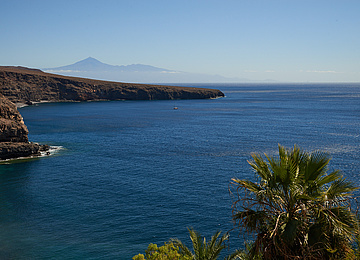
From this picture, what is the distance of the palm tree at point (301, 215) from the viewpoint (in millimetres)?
11195

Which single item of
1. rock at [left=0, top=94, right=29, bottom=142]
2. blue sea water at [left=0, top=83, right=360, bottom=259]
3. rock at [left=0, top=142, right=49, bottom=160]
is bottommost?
blue sea water at [left=0, top=83, right=360, bottom=259]

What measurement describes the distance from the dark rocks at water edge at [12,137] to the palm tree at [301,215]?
55.3 m

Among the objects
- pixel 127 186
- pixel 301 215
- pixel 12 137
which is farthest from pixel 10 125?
pixel 301 215

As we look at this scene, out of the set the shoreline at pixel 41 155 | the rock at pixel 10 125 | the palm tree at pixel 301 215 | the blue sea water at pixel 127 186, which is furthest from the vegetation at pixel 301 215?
the rock at pixel 10 125

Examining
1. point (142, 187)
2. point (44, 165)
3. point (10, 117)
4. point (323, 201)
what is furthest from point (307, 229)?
point (10, 117)

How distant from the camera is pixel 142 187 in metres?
43.3

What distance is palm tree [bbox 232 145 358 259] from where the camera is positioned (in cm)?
1120

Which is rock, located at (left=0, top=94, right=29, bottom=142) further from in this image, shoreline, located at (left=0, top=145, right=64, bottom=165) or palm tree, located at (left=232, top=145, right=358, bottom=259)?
palm tree, located at (left=232, top=145, right=358, bottom=259)

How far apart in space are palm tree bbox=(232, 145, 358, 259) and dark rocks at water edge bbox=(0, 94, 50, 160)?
55.3 m

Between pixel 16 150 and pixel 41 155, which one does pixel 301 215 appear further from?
pixel 41 155

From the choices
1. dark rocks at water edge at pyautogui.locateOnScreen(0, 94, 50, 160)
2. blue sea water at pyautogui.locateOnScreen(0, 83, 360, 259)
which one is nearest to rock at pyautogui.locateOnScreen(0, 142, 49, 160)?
dark rocks at water edge at pyautogui.locateOnScreen(0, 94, 50, 160)

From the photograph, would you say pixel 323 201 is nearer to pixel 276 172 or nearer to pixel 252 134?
pixel 276 172

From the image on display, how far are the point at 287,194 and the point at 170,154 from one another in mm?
50854

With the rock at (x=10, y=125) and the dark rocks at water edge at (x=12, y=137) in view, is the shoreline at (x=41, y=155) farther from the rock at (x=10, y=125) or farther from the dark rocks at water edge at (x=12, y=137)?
the rock at (x=10, y=125)
